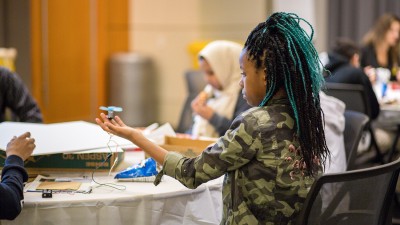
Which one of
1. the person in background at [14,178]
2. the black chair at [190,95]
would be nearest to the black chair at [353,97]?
the black chair at [190,95]

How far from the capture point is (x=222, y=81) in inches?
146

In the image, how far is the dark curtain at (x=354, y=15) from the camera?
292 inches

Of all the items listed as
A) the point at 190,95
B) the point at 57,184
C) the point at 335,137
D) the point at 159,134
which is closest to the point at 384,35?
the point at 190,95

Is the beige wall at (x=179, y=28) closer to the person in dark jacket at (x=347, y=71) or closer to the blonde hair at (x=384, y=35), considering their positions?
the blonde hair at (x=384, y=35)

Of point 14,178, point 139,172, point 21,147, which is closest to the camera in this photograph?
point 14,178

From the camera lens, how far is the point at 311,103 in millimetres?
1863

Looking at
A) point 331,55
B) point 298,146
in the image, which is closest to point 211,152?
point 298,146

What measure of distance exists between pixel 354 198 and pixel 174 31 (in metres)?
5.89

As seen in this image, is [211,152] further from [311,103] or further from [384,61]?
[384,61]

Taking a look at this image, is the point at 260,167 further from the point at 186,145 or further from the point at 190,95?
the point at 190,95

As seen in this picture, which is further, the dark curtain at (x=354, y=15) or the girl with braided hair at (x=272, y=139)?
the dark curtain at (x=354, y=15)

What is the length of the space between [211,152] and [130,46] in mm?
5956

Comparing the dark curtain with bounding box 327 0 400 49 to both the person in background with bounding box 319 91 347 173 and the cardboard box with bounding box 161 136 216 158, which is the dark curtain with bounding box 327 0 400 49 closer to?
the person in background with bounding box 319 91 347 173

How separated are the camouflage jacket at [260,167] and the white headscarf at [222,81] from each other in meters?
1.72
